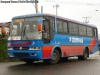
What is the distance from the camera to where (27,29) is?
14.2 metres

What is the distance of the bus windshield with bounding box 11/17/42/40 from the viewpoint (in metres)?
13.9

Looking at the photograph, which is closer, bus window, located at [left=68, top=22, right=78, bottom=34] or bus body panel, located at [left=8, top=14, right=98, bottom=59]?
bus body panel, located at [left=8, top=14, right=98, bottom=59]

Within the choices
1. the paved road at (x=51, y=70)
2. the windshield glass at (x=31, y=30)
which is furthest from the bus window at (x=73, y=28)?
the paved road at (x=51, y=70)

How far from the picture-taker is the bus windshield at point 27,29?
13.9m

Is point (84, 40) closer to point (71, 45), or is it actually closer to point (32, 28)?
point (71, 45)

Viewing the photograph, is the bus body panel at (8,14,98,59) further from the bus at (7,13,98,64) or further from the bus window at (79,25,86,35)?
the bus window at (79,25,86,35)

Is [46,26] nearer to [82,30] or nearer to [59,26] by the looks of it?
[59,26]

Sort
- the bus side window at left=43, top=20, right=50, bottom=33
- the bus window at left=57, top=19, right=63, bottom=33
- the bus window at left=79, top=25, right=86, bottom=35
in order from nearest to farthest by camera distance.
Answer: the bus side window at left=43, top=20, right=50, bottom=33 < the bus window at left=57, top=19, right=63, bottom=33 < the bus window at left=79, top=25, right=86, bottom=35

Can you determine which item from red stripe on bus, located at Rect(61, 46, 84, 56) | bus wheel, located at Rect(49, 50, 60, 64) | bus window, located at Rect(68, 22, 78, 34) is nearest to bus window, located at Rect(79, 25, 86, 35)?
bus window, located at Rect(68, 22, 78, 34)

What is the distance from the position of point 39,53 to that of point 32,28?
1496 mm

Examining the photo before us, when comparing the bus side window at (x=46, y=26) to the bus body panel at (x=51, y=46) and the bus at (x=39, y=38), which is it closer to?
the bus at (x=39, y=38)

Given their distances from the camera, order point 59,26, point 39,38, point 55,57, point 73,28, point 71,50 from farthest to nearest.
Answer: point 73,28 → point 71,50 → point 59,26 → point 55,57 → point 39,38

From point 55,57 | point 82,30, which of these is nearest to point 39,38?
point 55,57

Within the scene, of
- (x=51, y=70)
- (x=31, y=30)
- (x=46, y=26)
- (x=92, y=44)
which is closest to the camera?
(x=51, y=70)
